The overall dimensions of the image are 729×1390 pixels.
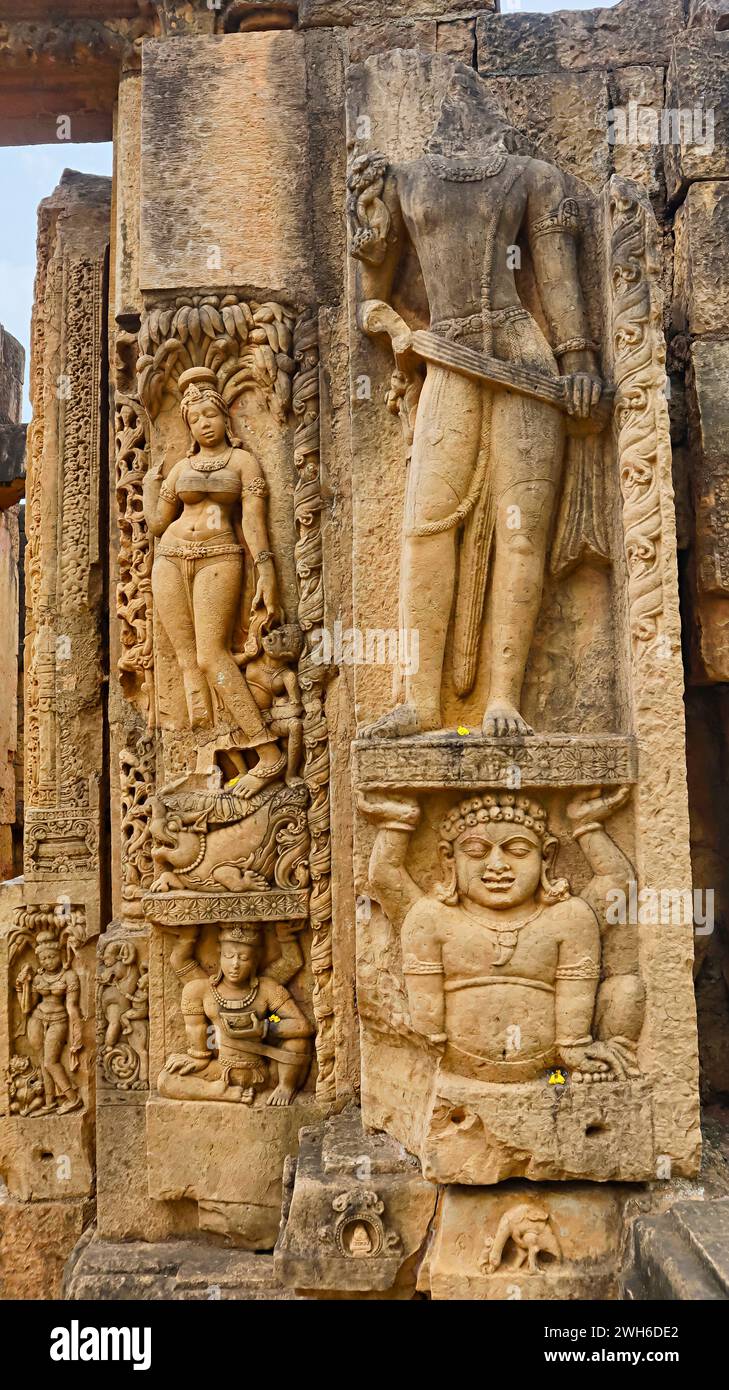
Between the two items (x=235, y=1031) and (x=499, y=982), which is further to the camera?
(x=235, y=1031)

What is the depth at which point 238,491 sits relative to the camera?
461 centimetres

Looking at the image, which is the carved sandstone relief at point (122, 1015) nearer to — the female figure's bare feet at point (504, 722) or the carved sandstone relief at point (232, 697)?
the carved sandstone relief at point (232, 697)

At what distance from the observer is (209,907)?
4418mm

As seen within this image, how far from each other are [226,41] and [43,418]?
210 centimetres

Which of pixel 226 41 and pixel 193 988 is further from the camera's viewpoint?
pixel 226 41

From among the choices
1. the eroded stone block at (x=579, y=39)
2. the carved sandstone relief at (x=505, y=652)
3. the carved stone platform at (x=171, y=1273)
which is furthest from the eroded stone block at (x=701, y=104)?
the carved stone platform at (x=171, y=1273)

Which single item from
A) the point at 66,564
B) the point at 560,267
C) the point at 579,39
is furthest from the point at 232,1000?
the point at 579,39

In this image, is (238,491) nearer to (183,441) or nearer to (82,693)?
(183,441)

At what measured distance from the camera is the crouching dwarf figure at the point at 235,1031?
14.4 feet

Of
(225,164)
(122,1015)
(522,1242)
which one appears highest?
(225,164)

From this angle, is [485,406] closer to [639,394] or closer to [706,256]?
[639,394]

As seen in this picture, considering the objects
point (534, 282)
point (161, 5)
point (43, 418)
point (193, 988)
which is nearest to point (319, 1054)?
point (193, 988)

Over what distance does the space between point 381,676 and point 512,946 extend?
1152 millimetres

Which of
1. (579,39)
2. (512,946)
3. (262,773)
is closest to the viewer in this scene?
(512,946)
